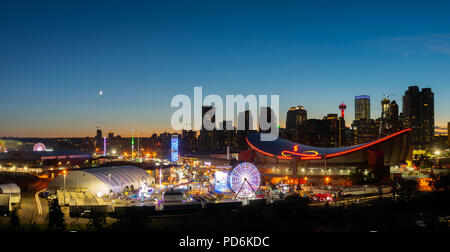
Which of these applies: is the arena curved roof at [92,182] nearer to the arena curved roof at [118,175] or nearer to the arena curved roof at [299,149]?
the arena curved roof at [118,175]

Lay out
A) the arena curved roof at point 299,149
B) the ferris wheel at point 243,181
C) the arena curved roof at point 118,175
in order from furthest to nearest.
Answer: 1. the arena curved roof at point 299,149
2. the arena curved roof at point 118,175
3. the ferris wheel at point 243,181

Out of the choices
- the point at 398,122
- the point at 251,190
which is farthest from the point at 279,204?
the point at 398,122

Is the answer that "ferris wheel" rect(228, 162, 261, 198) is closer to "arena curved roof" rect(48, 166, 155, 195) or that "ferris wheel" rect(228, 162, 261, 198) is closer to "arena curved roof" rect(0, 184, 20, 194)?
"arena curved roof" rect(48, 166, 155, 195)

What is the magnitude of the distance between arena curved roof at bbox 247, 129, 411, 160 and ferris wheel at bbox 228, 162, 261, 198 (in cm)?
1863

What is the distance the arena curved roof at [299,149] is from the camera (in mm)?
51219

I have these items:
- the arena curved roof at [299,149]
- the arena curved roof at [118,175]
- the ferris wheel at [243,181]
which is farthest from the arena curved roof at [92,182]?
the arena curved roof at [299,149]

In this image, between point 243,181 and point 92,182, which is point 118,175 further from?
point 243,181

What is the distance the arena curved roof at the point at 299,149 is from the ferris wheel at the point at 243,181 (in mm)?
18630

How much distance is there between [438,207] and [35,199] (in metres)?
32.2

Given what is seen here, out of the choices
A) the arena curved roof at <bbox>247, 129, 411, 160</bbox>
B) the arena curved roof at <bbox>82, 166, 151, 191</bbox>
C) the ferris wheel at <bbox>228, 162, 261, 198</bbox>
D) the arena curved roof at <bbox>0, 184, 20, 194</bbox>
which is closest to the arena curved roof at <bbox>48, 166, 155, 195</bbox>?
the arena curved roof at <bbox>82, 166, 151, 191</bbox>

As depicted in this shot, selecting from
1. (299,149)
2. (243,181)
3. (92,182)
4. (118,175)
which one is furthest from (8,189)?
(299,149)

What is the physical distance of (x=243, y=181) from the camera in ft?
111

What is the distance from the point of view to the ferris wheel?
33.7 m

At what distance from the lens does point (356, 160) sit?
51688mm
